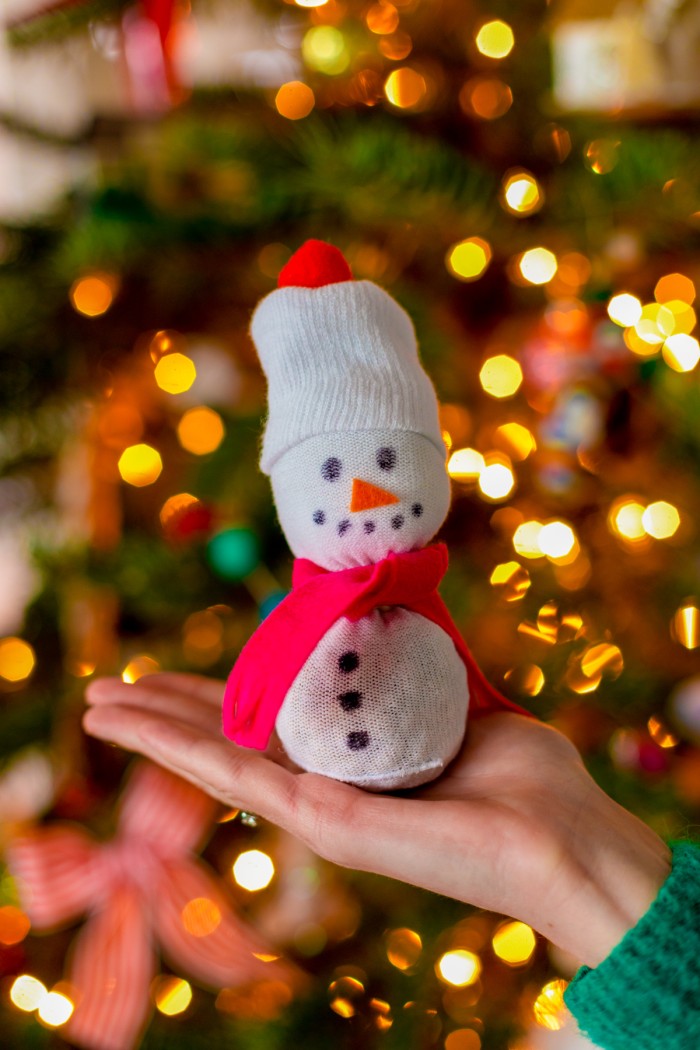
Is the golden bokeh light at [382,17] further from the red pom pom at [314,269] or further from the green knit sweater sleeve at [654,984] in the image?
the green knit sweater sleeve at [654,984]

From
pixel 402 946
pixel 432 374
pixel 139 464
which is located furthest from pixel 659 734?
pixel 139 464

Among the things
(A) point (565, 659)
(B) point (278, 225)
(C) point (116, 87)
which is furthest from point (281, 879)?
(C) point (116, 87)

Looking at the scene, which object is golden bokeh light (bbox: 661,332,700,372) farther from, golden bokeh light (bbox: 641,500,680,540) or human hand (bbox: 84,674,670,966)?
human hand (bbox: 84,674,670,966)

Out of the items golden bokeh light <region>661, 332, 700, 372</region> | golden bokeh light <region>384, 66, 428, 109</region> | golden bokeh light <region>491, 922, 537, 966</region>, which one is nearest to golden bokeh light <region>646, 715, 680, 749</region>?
golden bokeh light <region>491, 922, 537, 966</region>

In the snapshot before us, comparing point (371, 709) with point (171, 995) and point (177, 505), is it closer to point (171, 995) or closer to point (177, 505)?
point (177, 505)

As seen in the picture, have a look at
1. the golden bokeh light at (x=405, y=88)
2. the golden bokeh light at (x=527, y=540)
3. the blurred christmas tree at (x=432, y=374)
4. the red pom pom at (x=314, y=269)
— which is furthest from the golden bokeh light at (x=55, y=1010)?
the golden bokeh light at (x=405, y=88)

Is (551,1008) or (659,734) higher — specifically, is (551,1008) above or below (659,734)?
below

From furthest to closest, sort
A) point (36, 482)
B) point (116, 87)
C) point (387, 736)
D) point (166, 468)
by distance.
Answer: point (116, 87)
point (166, 468)
point (36, 482)
point (387, 736)

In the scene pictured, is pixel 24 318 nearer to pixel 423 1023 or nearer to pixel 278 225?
pixel 278 225
